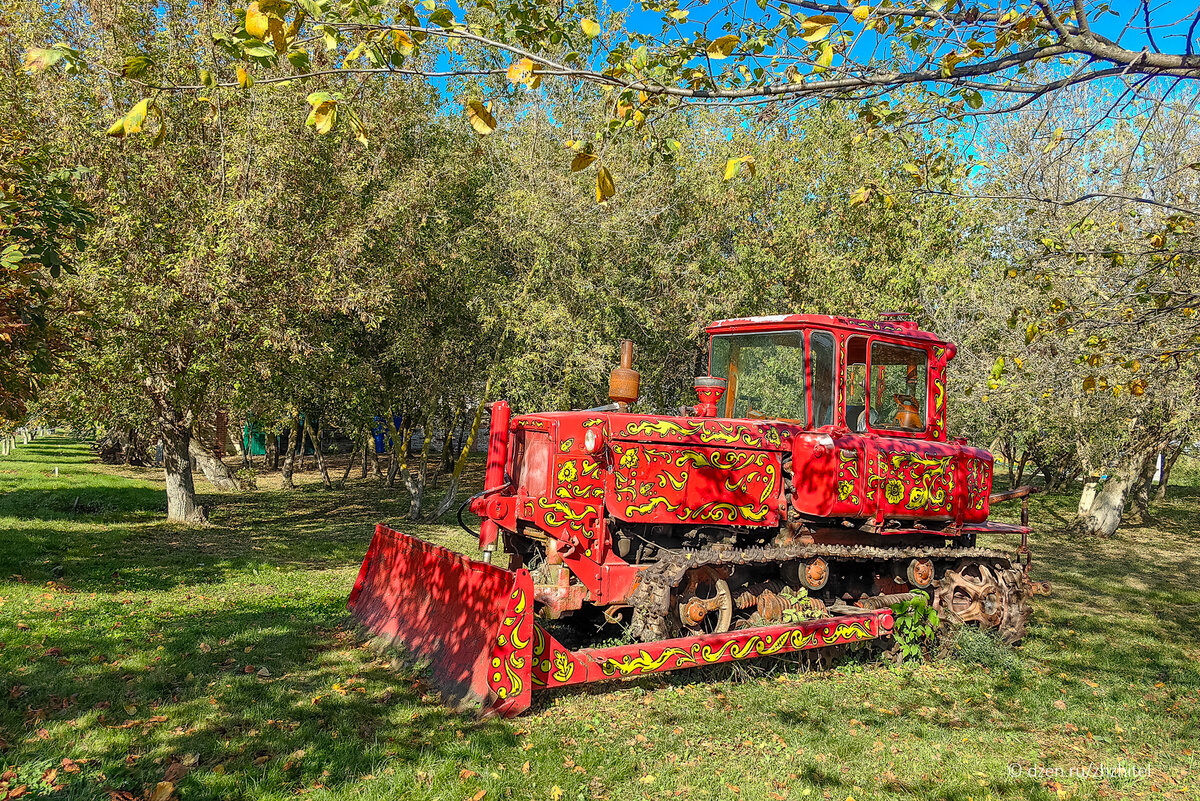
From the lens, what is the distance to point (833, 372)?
684 centimetres

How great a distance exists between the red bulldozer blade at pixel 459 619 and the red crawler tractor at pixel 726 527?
0.02m

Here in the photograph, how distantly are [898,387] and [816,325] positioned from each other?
1.20m

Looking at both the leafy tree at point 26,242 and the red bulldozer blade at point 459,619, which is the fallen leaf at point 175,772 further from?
the leafy tree at point 26,242

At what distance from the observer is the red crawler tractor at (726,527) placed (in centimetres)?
583

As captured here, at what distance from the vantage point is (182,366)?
12.8 meters

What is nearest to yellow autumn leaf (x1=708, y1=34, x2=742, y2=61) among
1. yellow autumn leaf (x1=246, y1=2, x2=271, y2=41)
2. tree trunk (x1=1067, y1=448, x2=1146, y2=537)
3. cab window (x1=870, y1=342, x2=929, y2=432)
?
yellow autumn leaf (x1=246, y1=2, x2=271, y2=41)

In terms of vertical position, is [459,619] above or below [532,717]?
above

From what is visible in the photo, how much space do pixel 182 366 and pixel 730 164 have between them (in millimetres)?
11532

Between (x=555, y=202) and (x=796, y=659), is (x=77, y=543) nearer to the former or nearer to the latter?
(x=555, y=202)

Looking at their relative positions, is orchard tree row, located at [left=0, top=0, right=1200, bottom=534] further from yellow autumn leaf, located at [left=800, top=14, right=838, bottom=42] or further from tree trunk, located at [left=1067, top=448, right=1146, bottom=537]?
yellow autumn leaf, located at [left=800, top=14, right=838, bottom=42]

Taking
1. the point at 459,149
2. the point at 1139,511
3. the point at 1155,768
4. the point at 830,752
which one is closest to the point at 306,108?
the point at 459,149

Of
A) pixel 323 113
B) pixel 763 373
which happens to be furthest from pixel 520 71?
pixel 763 373

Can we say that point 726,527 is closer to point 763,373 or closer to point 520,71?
point 763,373

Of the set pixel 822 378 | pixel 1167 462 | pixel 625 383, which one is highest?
pixel 822 378
